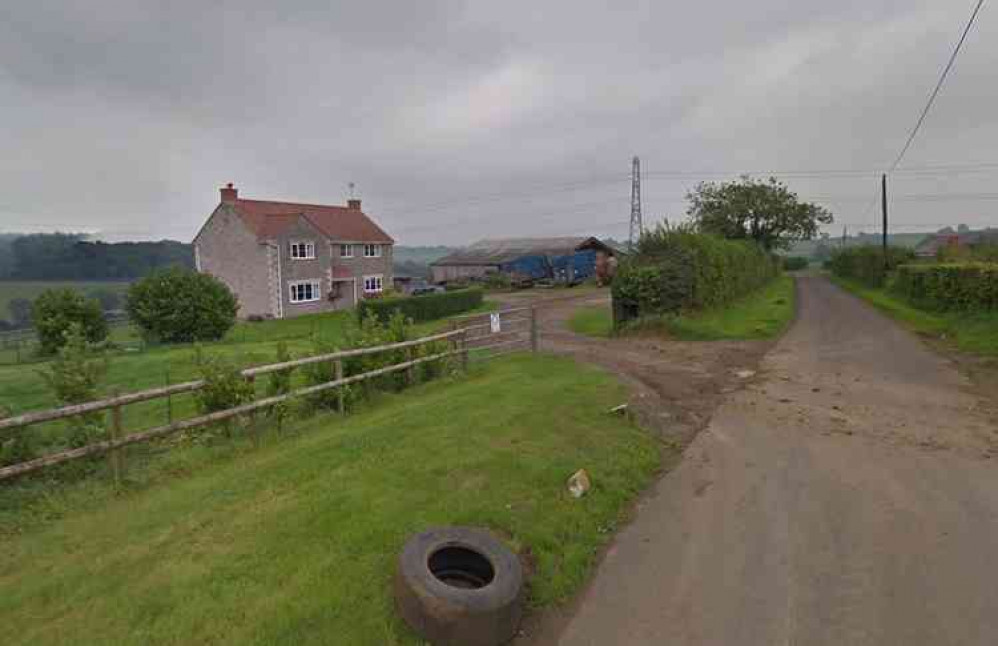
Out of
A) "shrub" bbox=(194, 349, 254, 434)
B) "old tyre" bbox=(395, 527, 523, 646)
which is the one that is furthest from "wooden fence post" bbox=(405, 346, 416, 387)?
"old tyre" bbox=(395, 527, 523, 646)

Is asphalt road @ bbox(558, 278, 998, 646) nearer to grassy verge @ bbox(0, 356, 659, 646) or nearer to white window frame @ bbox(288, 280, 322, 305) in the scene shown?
grassy verge @ bbox(0, 356, 659, 646)

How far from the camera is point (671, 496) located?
5434 mm

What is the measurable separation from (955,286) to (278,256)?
121 feet

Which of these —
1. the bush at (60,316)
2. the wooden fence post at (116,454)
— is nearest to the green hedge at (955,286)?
the wooden fence post at (116,454)

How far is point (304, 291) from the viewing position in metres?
40.8

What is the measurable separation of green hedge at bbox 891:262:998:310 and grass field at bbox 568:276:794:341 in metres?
4.73

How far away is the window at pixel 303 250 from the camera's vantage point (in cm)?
3953

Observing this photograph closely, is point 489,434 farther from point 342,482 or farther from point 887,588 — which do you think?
point 887,588

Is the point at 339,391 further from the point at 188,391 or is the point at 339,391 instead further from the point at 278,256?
the point at 278,256

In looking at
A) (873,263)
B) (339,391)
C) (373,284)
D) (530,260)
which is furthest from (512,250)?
→ (339,391)

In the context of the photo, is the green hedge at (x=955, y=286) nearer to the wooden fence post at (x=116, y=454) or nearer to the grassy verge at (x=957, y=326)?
the grassy verge at (x=957, y=326)

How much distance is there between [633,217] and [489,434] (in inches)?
2579

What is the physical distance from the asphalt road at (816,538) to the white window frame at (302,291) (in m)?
36.3

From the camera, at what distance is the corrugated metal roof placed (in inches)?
2308
